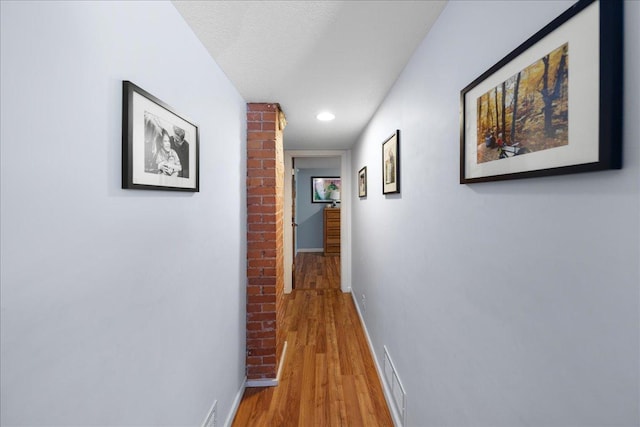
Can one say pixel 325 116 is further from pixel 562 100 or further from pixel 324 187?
pixel 324 187

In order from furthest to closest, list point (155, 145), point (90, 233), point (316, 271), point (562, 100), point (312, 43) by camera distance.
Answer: point (316, 271), point (312, 43), point (155, 145), point (90, 233), point (562, 100)

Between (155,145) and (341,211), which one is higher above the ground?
(155,145)

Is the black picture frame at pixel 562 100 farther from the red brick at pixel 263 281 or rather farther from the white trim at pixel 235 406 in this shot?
the white trim at pixel 235 406

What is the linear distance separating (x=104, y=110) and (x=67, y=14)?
0.22 meters

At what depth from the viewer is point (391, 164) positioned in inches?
77.3

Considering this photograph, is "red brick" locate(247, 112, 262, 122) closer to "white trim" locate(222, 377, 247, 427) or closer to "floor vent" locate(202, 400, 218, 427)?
"floor vent" locate(202, 400, 218, 427)

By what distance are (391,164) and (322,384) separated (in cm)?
179

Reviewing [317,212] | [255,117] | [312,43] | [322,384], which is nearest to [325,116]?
[255,117]

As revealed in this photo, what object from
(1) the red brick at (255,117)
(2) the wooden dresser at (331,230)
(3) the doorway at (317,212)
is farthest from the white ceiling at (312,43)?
(3) the doorway at (317,212)

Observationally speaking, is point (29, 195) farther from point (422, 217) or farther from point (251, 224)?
point (251, 224)

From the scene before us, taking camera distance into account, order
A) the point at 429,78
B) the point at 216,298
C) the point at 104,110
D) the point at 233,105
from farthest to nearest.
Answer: the point at 233,105 → the point at 216,298 → the point at 429,78 → the point at 104,110

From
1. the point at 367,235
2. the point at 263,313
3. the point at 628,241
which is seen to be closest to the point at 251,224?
the point at 263,313

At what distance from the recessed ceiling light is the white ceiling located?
1.02 ft

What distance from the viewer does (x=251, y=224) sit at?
228 centimetres
